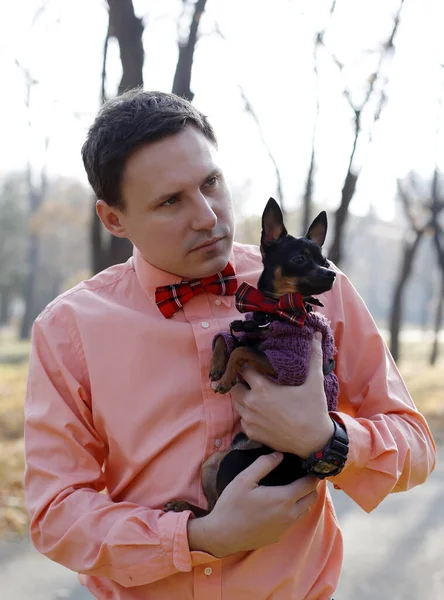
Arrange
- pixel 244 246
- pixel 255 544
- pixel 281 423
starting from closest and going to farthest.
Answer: pixel 255 544
pixel 281 423
pixel 244 246

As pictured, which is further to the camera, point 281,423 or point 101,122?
point 101,122

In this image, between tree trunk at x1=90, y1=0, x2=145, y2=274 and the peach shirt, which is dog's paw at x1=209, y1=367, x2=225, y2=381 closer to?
the peach shirt

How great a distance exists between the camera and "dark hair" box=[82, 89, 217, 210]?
200 cm

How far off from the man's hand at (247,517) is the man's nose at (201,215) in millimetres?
708

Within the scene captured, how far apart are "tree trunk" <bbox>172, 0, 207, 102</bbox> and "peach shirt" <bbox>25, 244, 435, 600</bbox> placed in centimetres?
387

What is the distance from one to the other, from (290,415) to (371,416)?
350 millimetres

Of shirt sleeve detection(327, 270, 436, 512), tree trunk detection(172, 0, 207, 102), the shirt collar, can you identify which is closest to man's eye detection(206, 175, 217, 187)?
→ the shirt collar

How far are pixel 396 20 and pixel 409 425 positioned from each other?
801 centimetres

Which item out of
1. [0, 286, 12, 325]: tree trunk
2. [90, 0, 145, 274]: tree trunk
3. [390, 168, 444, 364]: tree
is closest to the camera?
[90, 0, 145, 274]: tree trunk

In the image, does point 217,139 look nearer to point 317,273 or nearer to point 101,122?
point 101,122

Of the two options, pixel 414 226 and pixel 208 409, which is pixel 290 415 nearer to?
pixel 208 409

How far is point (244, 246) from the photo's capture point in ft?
8.07

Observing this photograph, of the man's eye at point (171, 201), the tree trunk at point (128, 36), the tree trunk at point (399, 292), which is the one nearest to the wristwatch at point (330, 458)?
the man's eye at point (171, 201)

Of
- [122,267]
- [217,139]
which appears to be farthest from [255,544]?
[217,139]
